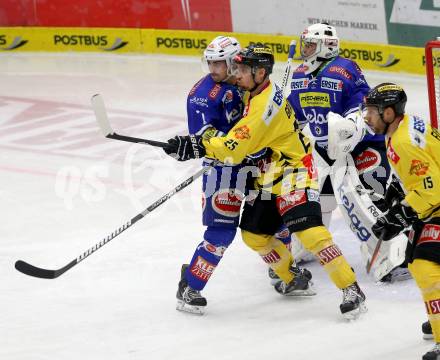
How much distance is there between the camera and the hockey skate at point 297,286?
5773 mm

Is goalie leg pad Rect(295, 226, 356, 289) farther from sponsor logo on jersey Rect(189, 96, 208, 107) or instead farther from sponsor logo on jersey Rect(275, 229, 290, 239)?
sponsor logo on jersey Rect(189, 96, 208, 107)

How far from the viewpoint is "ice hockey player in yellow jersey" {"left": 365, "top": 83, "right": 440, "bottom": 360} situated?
15.0 feet

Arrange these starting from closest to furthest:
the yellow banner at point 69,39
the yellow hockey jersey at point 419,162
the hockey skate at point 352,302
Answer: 1. the yellow hockey jersey at point 419,162
2. the hockey skate at point 352,302
3. the yellow banner at point 69,39

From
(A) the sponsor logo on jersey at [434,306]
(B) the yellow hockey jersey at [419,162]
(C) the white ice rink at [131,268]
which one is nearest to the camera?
(B) the yellow hockey jersey at [419,162]

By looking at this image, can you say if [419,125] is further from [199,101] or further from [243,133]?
[199,101]

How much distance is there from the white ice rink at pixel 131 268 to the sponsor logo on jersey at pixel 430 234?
584 millimetres

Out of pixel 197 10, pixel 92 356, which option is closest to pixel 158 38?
pixel 197 10

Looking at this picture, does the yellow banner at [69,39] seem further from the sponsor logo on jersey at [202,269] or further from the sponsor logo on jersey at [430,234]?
the sponsor logo on jersey at [430,234]

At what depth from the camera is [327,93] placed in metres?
6.17

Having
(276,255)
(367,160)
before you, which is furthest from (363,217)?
(276,255)

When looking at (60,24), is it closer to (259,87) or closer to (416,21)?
(416,21)

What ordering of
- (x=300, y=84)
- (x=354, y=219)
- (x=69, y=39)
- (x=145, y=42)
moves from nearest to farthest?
(x=354, y=219)
(x=300, y=84)
(x=145, y=42)
(x=69, y=39)

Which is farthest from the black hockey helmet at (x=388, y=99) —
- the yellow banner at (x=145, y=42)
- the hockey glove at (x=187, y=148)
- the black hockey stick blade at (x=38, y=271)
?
the yellow banner at (x=145, y=42)

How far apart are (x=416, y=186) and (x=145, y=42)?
24.8 feet
